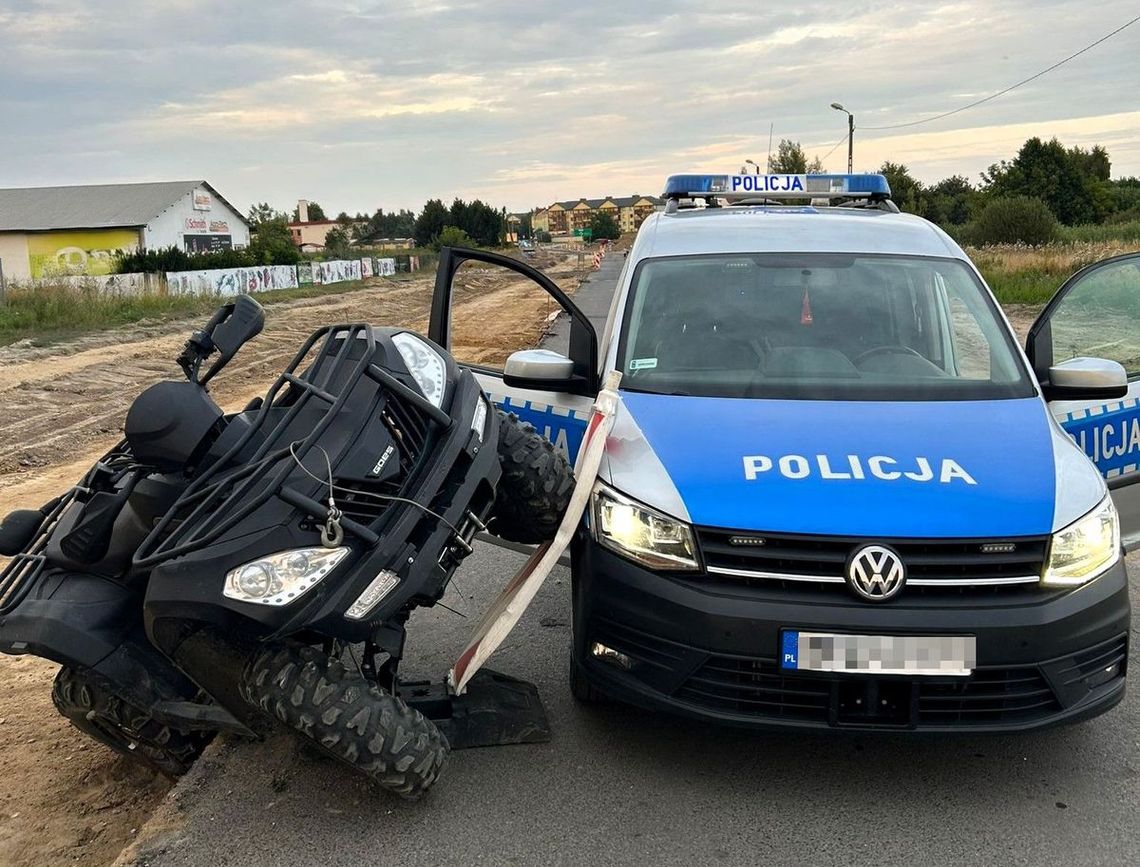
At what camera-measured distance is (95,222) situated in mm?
62438

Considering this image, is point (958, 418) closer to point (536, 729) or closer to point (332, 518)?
point (536, 729)

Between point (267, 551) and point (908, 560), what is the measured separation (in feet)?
6.03

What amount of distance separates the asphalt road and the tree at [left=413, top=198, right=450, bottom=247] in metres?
84.1

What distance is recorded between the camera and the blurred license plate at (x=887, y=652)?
123 inches

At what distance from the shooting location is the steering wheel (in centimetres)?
443

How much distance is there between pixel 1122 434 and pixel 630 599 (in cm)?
259

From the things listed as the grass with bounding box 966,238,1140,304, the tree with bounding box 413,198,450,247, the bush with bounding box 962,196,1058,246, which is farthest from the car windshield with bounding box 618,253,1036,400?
the tree with bounding box 413,198,450,247

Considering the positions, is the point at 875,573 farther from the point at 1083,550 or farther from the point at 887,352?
the point at 887,352

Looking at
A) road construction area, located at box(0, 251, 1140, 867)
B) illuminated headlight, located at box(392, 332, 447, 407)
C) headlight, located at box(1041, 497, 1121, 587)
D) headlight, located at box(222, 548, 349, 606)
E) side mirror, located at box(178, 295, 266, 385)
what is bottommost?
road construction area, located at box(0, 251, 1140, 867)

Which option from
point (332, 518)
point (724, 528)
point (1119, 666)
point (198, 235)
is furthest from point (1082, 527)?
point (198, 235)

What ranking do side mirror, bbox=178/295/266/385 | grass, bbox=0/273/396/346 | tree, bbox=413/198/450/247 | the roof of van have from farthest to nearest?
tree, bbox=413/198/450/247
grass, bbox=0/273/396/346
the roof of van
side mirror, bbox=178/295/266/385

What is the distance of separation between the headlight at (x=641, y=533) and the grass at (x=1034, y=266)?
19370 millimetres

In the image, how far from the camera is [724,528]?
10.6 feet

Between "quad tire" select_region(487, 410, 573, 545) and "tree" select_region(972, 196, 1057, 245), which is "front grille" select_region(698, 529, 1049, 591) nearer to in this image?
"quad tire" select_region(487, 410, 573, 545)
